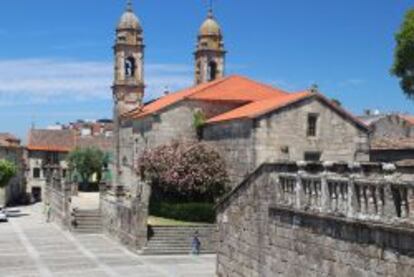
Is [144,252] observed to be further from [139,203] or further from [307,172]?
[307,172]

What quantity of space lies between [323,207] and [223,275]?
345 inches

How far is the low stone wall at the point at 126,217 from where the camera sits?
36.6 m

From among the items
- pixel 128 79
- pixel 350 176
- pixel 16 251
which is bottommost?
pixel 16 251

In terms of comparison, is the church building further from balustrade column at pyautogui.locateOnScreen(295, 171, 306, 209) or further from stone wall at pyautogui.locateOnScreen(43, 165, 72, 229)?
balustrade column at pyautogui.locateOnScreen(295, 171, 306, 209)

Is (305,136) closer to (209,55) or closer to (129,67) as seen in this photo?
(209,55)

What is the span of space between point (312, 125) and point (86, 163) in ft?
139

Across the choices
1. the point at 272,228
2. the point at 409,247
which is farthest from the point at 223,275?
the point at 409,247

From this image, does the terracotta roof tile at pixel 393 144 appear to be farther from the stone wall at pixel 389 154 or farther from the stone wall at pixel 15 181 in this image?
the stone wall at pixel 15 181

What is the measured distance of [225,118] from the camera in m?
42.8

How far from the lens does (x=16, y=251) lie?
128ft

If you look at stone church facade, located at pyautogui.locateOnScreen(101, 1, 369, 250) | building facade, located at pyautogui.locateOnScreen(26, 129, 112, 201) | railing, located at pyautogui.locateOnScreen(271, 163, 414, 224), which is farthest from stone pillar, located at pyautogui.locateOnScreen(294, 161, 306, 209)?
building facade, located at pyautogui.locateOnScreen(26, 129, 112, 201)

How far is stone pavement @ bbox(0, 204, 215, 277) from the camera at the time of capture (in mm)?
31359

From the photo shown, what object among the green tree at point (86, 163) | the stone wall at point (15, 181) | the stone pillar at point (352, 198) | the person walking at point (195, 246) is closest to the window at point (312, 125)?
the person walking at point (195, 246)

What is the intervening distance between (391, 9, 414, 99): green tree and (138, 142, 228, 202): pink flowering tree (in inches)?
504
